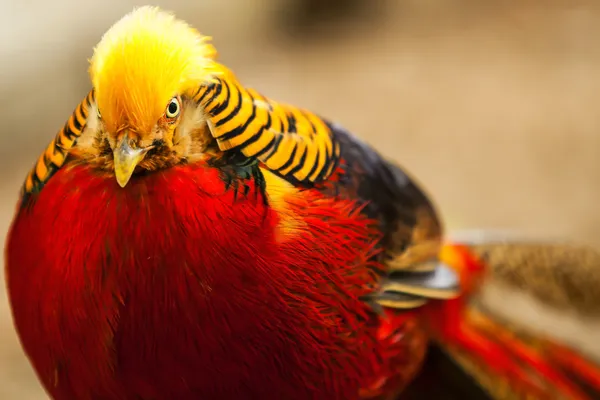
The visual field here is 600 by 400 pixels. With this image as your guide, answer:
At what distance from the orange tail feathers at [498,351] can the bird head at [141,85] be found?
41.5 inches

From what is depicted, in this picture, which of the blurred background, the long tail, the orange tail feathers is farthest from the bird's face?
the blurred background

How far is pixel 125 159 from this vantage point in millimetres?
1209

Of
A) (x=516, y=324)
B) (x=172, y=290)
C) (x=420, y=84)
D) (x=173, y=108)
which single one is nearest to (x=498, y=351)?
(x=516, y=324)

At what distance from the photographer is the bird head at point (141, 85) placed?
1203 mm

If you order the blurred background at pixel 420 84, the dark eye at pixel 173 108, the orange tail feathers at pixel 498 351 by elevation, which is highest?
the blurred background at pixel 420 84

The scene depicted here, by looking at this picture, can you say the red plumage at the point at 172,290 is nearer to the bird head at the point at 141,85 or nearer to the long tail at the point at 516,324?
the bird head at the point at 141,85

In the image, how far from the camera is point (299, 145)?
5.00 ft

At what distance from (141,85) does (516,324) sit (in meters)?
1.78

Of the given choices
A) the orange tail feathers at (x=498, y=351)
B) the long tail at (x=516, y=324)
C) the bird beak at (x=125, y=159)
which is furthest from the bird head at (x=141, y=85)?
the long tail at (x=516, y=324)

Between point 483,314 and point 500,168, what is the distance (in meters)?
2.55

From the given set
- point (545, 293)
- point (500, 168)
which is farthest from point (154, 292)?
point (500, 168)

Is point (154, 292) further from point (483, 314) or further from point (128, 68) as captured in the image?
point (483, 314)

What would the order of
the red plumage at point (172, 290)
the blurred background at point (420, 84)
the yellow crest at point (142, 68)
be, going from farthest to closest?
the blurred background at point (420, 84)
the red plumage at point (172, 290)
the yellow crest at point (142, 68)

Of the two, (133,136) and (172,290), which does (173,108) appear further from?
→ (172,290)
